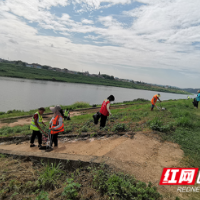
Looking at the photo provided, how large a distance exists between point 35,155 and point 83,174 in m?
1.63

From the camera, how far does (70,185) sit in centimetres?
267

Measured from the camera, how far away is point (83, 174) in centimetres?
321

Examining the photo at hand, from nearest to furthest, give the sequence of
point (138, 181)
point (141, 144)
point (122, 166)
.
→ 1. point (138, 181)
2. point (122, 166)
3. point (141, 144)

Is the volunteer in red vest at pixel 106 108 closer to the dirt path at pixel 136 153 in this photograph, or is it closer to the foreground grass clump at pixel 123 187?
the dirt path at pixel 136 153

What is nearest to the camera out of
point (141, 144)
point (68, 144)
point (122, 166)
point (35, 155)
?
point (122, 166)

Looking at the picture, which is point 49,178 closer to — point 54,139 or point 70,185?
point 70,185

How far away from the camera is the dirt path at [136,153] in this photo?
10.9 ft

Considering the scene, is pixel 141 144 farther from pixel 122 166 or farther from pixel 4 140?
pixel 4 140

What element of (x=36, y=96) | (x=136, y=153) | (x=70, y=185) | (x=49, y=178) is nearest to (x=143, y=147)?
(x=136, y=153)

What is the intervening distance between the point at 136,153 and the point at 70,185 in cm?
225

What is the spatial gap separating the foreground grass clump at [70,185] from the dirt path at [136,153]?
38 centimetres

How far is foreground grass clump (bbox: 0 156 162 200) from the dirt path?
0.38 meters

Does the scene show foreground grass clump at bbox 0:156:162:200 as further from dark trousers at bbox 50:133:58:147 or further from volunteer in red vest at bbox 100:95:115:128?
volunteer in red vest at bbox 100:95:115:128

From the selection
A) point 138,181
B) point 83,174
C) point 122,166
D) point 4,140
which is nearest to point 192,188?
point 138,181
